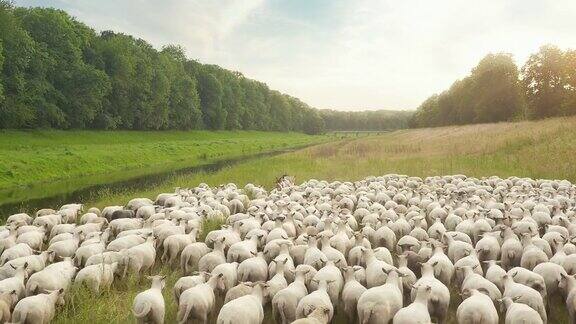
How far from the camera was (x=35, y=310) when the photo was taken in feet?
24.3

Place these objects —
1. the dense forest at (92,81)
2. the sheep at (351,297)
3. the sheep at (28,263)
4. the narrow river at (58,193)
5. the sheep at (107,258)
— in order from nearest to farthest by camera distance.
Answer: the sheep at (351,297) → the sheep at (28,263) → the sheep at (107,258) → the narrow river at (58,193) → the dense forest at (92,81)

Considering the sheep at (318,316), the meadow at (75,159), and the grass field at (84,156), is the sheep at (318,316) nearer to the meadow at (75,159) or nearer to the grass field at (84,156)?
the meadow at (75,159)

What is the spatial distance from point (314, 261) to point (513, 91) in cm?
7398

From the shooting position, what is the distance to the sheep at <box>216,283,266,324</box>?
22.3 ft

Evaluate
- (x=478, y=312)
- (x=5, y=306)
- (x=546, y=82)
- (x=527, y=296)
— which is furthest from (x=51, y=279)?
(x=546, y=82)

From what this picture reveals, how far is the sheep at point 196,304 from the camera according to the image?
749 cm

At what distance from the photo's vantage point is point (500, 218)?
1213 cm

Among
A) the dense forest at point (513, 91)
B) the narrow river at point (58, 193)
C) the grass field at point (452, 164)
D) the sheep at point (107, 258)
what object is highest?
the dense forest at point (513, 91)


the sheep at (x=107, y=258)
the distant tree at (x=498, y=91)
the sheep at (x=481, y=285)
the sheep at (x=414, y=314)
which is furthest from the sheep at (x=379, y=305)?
the distant tree at (x=498, y=91)

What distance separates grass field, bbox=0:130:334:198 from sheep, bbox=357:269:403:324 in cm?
2762

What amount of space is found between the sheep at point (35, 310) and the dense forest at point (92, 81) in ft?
124

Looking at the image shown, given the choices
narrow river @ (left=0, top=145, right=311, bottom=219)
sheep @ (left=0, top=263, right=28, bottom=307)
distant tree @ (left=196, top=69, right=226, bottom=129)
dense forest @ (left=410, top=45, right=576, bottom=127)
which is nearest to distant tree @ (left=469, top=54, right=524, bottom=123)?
dense forest @ (left=410, top=45, right=576, bottom=127)

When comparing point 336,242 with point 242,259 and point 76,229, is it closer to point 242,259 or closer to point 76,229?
point 242,259

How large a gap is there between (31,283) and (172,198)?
27.9 ft
